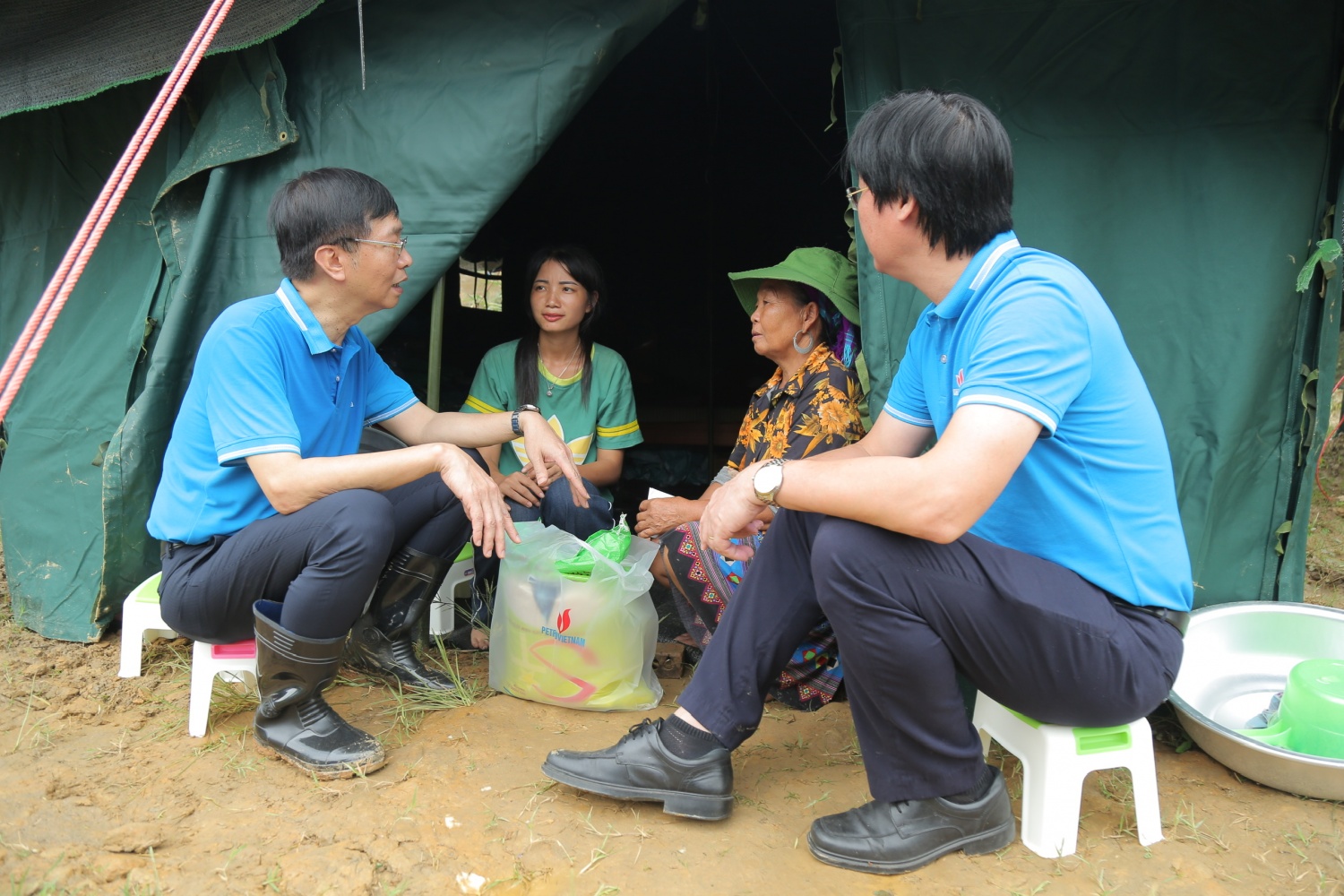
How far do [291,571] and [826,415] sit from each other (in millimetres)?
1396

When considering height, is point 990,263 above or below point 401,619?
above

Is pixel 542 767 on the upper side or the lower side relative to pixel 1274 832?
upper

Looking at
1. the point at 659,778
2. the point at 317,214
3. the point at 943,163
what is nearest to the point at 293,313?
the point at 317,214

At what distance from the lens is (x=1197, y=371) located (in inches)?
97.6

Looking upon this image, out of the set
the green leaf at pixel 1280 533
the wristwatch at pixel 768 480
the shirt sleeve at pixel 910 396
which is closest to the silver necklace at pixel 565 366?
the shirt sleeve at pixel 910 396

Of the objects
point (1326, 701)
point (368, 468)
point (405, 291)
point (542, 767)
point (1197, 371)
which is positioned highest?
point (405, 291)

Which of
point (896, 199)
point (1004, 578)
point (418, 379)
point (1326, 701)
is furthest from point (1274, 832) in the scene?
point (418, 379)

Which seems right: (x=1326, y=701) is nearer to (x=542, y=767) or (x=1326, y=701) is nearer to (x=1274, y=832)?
(x=1274, y=832)

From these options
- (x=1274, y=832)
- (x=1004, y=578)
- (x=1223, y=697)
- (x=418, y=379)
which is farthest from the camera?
(x=418, y=379)

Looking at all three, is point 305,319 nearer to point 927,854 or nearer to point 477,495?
point 477,495

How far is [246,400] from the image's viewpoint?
6.52ft

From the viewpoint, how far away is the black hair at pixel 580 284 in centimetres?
326

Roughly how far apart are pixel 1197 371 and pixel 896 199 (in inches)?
50.8

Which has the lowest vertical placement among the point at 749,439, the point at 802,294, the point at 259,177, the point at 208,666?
the point at 208,666
